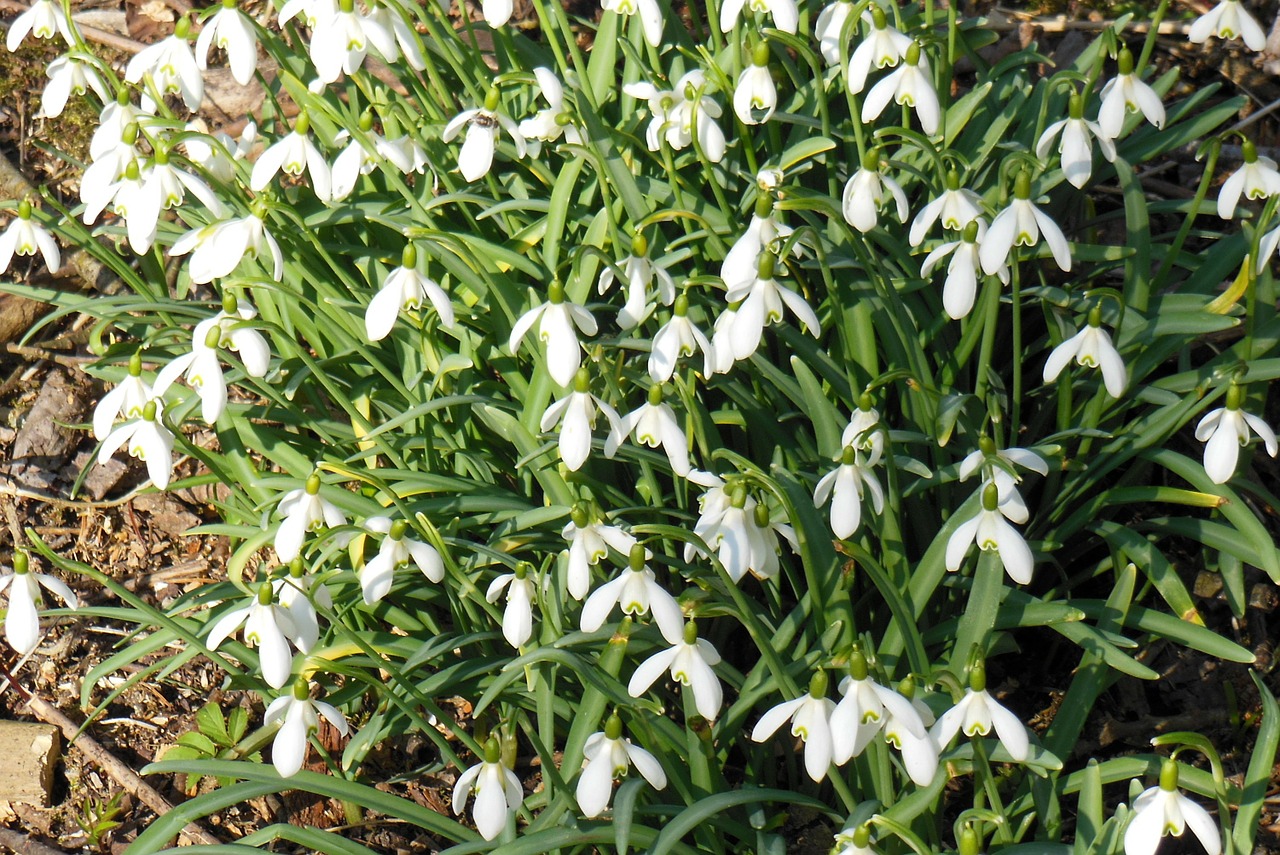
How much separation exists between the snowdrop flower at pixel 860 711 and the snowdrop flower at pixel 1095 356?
2.24ft

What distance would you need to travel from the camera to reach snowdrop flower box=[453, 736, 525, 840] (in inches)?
64.6

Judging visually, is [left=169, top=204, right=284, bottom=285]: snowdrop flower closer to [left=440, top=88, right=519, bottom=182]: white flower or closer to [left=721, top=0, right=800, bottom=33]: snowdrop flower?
[left=440, top=88, right=519, bottom=182]: white flower

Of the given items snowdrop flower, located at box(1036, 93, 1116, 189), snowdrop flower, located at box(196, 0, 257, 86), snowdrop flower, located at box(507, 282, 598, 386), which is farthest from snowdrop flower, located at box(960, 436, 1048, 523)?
snowdrop flower, located at box(196, 0, 257, 86)

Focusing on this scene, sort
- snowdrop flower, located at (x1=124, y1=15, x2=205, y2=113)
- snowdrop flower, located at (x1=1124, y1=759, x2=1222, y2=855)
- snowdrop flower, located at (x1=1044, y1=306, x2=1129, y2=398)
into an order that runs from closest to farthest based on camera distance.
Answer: snowdrop flower, located at (x1=1124, y1=759, x2=1222, y2=855) → snowdrop flower, located at (x1=1044, y1=306, x2=1129, y2=398) → snowdrop flower, located at (x1=124, y1=15, x2=205, y2=113)

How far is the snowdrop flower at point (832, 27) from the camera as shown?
2.24 m

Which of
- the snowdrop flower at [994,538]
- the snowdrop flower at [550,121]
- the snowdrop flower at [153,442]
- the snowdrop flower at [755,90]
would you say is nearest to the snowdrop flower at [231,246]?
the snowdrop flower at [153,442]

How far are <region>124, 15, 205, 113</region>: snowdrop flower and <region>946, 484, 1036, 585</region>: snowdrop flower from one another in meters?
1.50

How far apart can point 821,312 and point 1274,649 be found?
1.18m

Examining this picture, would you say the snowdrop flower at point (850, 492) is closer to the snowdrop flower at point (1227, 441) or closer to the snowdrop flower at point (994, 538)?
the snowdrop flower at point (994, 538)

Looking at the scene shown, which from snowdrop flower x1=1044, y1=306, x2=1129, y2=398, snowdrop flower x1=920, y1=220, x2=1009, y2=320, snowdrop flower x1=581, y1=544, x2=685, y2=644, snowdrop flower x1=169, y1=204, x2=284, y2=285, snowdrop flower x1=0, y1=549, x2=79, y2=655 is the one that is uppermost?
snowdrop flower x1=169, y1=204, x2=284, y2=285

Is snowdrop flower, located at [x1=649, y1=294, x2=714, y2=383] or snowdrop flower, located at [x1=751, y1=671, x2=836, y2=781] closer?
snowdrop flower, located at [x1=751, y1=671, x2=836, y2=781]

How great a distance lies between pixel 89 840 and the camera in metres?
2.36

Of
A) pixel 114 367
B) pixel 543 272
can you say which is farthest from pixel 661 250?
pixel 114 367

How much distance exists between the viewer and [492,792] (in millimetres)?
1654
